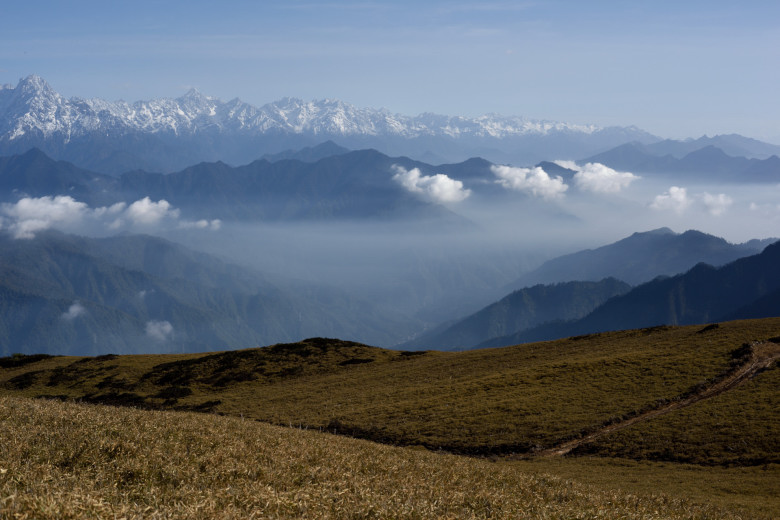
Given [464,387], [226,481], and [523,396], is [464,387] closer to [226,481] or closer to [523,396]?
[523,396]

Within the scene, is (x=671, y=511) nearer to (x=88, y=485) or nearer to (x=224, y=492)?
(x=224, y=492)

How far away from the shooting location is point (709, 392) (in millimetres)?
50344

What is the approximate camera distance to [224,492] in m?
11.3

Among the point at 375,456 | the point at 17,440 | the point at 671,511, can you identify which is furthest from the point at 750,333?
the point at 17,440

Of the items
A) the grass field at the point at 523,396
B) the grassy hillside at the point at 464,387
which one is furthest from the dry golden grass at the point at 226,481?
the grassy hillside at the point at 464,387

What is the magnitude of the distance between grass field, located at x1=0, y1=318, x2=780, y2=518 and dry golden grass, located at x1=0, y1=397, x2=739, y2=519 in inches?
278

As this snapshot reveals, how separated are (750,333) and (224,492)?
230 ft

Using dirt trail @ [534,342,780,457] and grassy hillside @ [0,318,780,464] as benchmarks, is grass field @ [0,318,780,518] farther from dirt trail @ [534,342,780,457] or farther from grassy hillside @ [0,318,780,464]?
dirt trail @ [534,342,780,457]

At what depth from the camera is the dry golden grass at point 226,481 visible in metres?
9.96

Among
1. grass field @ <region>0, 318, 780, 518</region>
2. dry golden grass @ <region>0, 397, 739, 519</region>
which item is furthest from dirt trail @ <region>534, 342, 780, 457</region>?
dry golden grass @ <region>0, 397, 739, 519</region>

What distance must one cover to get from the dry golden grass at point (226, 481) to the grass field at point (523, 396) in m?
7.07

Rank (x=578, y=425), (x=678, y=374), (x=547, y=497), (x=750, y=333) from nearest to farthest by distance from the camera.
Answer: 1. (x=547, y=497)
2. (x=578, y=425)
3. (x=678, y=374)
4. (x=750, y=333)

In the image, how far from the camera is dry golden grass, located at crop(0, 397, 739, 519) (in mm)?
9961

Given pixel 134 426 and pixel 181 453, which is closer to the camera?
pixel 181 453
